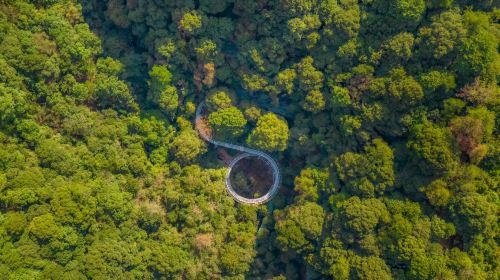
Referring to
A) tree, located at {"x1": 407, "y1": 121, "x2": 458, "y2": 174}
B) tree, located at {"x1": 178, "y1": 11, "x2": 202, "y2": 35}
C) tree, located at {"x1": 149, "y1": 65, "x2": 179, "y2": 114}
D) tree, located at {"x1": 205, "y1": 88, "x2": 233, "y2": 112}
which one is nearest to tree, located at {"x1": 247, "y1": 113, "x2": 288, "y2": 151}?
tree, located at {"x1": 205, "y1": 88, "x2": 233, "y2": 112}

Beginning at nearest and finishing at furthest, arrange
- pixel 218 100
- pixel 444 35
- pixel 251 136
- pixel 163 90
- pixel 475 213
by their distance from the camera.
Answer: pixel 475 213 < pixel 444 35 < pixel 163 90 < pixel 218 100 < pixel 251 136

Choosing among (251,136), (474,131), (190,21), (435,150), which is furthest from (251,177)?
(474,131)

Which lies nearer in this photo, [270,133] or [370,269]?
[370,269]

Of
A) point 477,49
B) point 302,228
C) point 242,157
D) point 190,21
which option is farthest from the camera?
point 242,157

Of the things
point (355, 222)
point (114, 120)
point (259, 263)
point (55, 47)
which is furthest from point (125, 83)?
point (355, 222)

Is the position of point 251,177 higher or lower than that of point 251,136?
lower

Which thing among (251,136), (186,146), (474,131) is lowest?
(186,146)

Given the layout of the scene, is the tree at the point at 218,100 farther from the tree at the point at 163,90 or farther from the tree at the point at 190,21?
the tree at the point at 190,21

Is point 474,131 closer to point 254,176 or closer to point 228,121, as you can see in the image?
point 228,121
